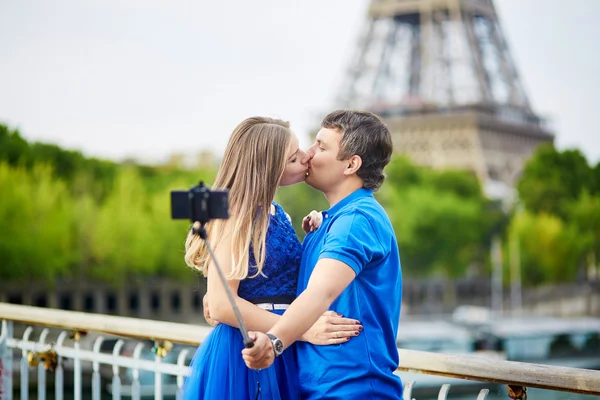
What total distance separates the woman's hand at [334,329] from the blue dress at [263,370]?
0.73 ft

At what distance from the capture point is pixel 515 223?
45.5m

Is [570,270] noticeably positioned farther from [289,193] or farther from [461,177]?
[289,193]

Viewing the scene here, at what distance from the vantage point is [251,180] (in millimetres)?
2975

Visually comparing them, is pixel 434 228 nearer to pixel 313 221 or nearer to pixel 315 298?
pixel 313 221

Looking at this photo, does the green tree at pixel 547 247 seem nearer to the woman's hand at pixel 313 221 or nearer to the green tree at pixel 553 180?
the green tree at pixel 553 180

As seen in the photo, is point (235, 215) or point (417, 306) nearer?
point (235, 215)

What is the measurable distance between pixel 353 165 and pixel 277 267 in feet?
1.48

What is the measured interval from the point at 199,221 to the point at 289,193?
37276 mm

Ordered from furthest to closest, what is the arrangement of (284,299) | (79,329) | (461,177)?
(461,177) → (79,329) → (284,299)

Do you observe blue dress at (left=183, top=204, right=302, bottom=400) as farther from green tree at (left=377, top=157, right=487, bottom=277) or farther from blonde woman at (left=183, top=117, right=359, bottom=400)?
green tree at (left=377, top=157, right=487, bottom=277)

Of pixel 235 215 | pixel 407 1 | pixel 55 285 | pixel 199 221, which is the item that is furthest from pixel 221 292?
pixel 407 1

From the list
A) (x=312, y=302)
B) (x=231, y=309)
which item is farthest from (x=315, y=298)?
(x=231, y=309)

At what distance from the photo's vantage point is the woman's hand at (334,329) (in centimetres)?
284

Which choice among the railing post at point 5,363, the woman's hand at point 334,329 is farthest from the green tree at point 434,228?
the woman's hand at point 334,329
